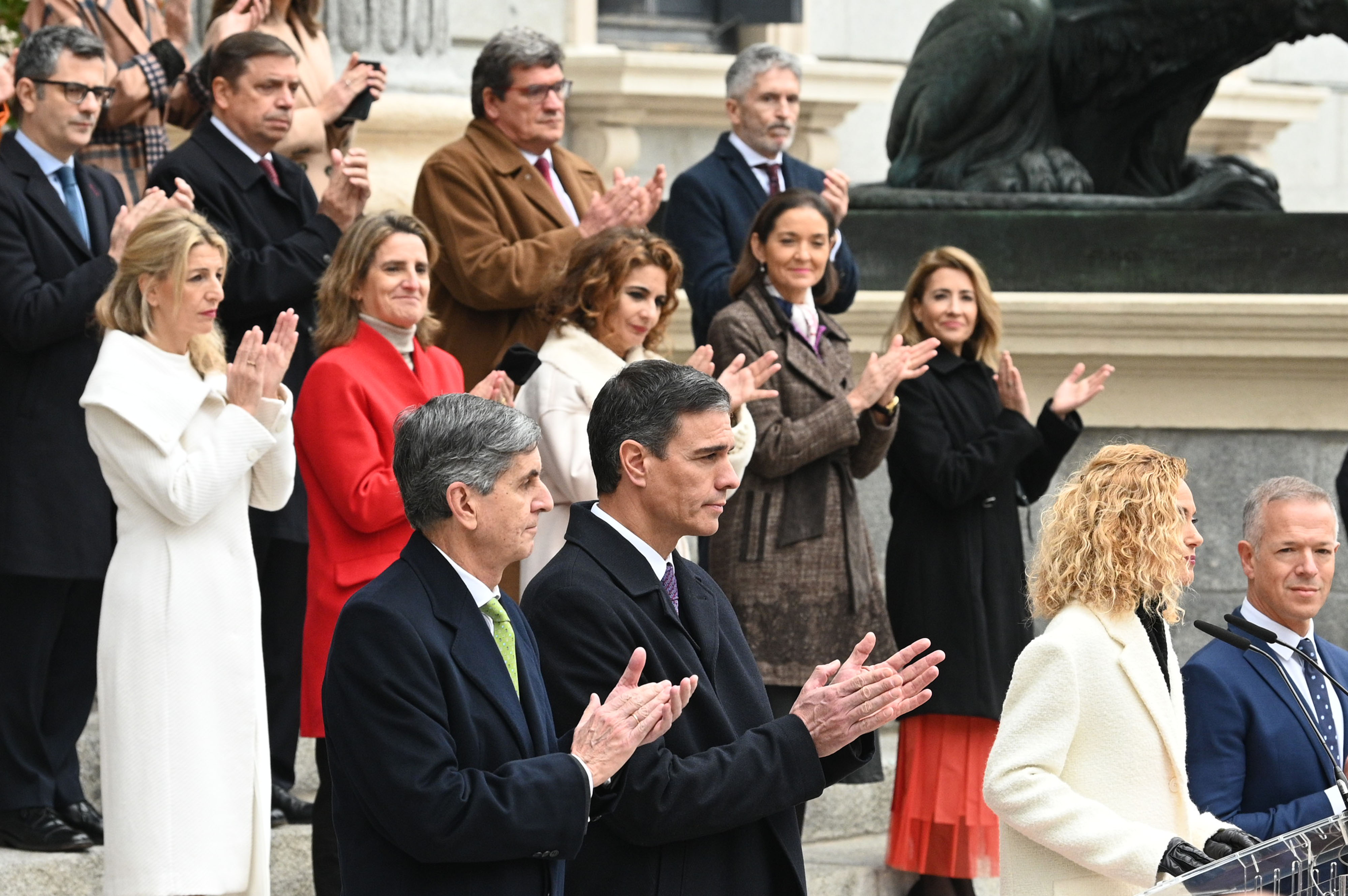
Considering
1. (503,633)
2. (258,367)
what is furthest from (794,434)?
(503,633)

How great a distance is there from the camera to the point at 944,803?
5398 millimetres

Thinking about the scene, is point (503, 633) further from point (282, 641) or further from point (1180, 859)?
point (282, 641)

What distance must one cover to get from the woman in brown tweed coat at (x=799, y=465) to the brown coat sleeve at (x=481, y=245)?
0.48 m

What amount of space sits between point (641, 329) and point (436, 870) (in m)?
2.30

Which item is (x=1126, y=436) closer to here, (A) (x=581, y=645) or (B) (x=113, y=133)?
(B) (x=113, y=133)

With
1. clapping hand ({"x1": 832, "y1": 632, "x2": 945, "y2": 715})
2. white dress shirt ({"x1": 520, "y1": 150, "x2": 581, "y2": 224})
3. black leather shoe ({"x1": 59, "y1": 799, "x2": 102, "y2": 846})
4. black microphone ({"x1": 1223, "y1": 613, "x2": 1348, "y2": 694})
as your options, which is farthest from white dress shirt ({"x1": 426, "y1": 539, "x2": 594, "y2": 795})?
white dress shirt ({"x1": 520, "y1": 150, "x2": 581, "y2": 224})

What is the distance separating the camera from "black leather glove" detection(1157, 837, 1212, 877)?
129 inches

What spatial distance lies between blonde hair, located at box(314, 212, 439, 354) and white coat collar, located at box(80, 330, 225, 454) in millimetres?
416

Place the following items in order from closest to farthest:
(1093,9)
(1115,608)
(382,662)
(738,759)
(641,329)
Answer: (382,662) < (738,759) < (1115,608) < (641,329) < (1093,9)

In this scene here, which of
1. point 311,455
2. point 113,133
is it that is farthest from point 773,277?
point 113,133

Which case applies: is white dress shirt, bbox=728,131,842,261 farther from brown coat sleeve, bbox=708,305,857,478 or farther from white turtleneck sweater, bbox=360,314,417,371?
white turtleneck sweater, bbox=360,314,417,371

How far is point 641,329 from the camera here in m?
5.11

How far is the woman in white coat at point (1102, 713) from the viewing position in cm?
342

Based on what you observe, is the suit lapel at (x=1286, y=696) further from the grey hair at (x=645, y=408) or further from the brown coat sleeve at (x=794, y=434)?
the brown coat sleeve at (x=794, y=434)
